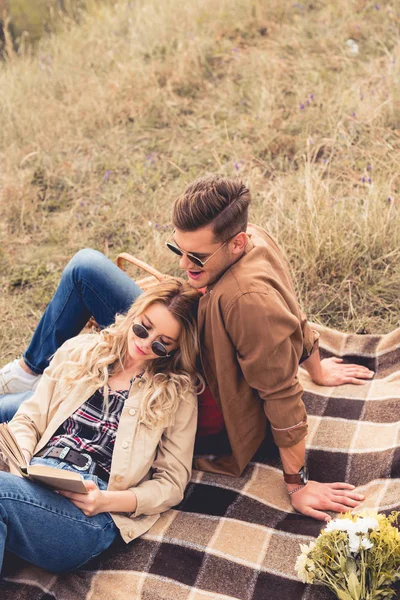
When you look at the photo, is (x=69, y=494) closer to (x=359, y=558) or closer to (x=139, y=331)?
(x=139, y=331)

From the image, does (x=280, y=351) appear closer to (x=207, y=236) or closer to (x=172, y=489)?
(x=207, y=236)

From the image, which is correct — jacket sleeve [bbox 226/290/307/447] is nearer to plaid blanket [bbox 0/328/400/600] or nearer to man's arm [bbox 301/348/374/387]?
plaid blanket [bbox 0/328/400/600]

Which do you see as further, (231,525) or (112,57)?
(112,57)

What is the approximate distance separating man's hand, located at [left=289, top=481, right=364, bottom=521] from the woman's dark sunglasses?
87 centimetres

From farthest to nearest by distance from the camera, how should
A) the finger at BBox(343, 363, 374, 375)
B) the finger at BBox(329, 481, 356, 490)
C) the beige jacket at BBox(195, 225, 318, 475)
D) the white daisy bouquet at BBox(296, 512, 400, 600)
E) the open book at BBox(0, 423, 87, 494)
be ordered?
Result: 1. the finger at BBox(343, 363, 374, 375)
2. the finger at BBox(329, 481, 356, 490)
3. the beige jacket at BBox(195, 225, 318, 475)
4. the open book at BBox(0, 423, 87, 494)
5. the white daisy bouquet at BBox(296, 512, 400, 600)

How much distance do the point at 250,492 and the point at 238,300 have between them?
100 cm

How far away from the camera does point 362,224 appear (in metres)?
4.67

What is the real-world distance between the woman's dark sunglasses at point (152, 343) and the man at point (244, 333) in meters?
0.18

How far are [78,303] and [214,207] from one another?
1262 mm

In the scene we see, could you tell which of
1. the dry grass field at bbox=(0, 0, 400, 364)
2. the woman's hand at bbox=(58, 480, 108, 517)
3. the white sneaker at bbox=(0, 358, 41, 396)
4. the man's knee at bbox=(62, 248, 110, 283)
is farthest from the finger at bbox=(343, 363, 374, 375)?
the white sneaker at bbox=(0, 358, 41, 396)

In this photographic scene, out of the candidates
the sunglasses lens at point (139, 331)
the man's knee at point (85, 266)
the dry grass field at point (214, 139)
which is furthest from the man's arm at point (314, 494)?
the dry grass field at point (214, 139)

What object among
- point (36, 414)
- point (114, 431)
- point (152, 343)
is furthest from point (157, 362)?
point (36, 414)

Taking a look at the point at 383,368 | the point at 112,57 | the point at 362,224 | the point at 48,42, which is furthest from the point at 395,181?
the point at 48,42

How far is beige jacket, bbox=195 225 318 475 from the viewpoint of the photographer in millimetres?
2725
